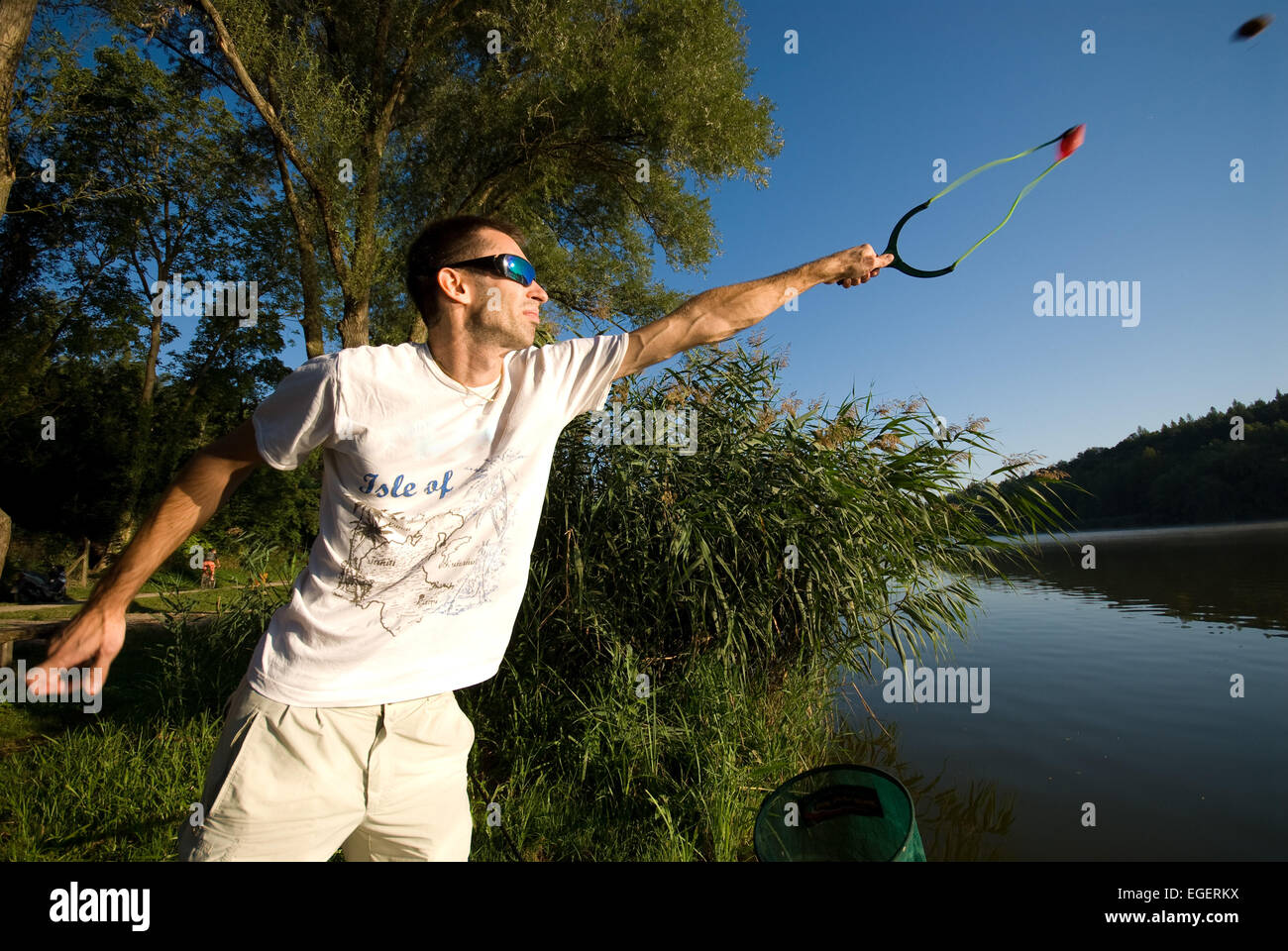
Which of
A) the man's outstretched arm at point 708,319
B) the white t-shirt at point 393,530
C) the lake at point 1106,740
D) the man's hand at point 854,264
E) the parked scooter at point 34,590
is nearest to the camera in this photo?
the white t-shirt at point 393,530

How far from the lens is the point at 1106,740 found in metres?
6.45

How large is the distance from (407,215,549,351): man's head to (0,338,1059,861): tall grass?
2.30m

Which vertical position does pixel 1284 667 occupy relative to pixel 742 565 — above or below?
below

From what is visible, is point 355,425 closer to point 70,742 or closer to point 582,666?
point 582,666

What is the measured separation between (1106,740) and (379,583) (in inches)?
284

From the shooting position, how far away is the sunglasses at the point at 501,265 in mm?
2094

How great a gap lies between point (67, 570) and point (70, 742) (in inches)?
945

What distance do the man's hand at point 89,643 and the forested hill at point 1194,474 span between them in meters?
43.5

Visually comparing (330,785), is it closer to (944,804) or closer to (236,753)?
(236,753)

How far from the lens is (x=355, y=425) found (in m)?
1.75

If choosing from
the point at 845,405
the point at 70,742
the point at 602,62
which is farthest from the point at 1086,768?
the point at 602,62

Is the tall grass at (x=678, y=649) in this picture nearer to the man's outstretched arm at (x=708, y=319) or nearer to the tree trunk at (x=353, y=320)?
the man's outstretched arm at (x=708, y=319)

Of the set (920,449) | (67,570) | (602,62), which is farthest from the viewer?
(67,570)

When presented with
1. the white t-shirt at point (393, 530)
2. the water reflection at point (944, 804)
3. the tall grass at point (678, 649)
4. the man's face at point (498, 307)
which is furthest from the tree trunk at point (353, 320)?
the white t-shirt at point (393, 530)
